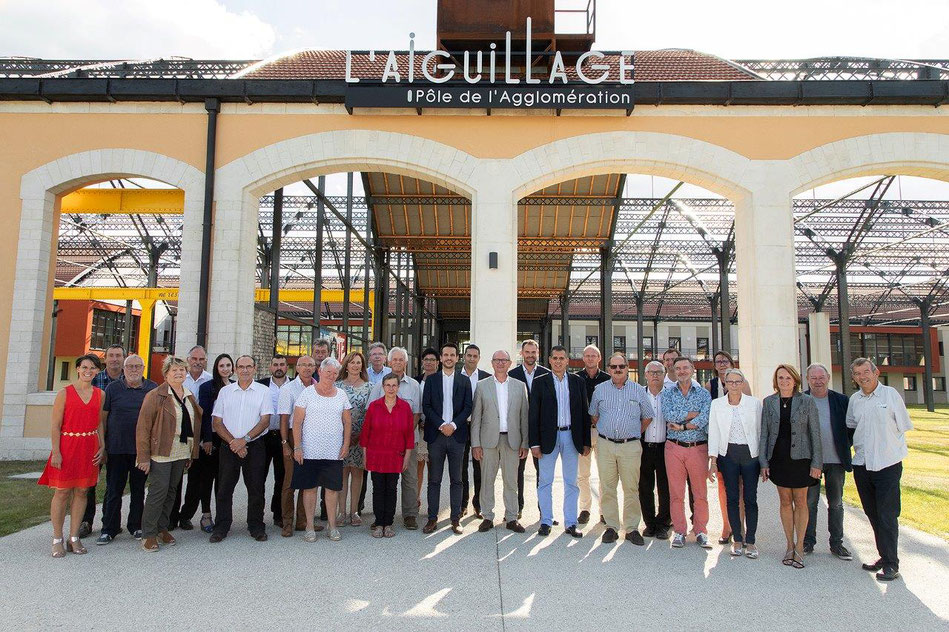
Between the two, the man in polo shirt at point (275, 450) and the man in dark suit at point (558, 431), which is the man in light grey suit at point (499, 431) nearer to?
the man in dark suit at point (558, 431)

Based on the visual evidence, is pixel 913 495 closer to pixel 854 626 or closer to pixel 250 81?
pixel 854 626

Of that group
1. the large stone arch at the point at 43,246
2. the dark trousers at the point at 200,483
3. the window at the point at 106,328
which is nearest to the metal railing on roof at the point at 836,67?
the large stone arch at the point at 43,246

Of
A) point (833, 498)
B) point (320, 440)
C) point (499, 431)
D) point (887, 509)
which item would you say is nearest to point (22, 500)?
point (320, 440)

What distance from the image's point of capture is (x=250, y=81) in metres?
10.1

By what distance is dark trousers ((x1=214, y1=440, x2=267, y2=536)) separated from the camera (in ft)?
18.5

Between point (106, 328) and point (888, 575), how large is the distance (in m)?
35.4

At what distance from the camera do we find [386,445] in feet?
19.2

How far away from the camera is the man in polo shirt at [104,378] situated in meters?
5.68

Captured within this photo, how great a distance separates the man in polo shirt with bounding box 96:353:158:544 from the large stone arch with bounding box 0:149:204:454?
13.9 ft

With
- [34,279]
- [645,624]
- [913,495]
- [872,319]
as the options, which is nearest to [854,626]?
[645,624]

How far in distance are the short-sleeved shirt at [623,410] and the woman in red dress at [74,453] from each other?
4734 millimetres

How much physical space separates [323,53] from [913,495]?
51.5 ft

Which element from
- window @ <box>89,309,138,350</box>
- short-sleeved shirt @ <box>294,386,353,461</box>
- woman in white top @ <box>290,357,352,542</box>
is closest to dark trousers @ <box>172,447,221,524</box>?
woman in white top @ <box>290,357,352,542</box>

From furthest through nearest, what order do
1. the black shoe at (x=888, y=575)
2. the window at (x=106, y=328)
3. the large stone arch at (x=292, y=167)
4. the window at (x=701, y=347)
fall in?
the window at (x=701, y=347) < the window at (x=106, y=328) < the large stone arch at (x=292, y=167) < the black shoe at (x=888, y=575)
